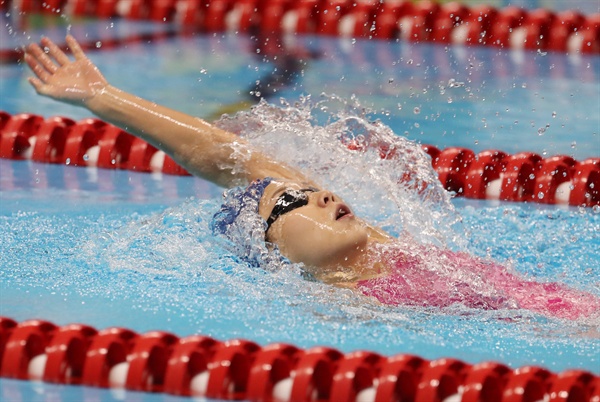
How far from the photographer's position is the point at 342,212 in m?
2.84

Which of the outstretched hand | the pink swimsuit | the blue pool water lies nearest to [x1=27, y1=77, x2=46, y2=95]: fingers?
the outstretched hand

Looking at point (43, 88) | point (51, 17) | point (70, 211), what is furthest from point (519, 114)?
point (51, 17)

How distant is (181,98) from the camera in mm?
5188

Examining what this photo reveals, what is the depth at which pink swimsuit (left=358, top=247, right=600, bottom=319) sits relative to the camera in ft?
9.18

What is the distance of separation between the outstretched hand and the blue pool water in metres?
0.47

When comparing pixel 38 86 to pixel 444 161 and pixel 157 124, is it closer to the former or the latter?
pixel 157 124

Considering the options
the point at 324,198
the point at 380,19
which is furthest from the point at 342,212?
the point at 380,19

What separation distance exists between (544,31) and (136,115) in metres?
3.67

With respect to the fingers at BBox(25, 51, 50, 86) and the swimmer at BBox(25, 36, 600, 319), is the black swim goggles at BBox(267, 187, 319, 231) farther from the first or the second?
the fingers at BBox(25, 51, 50, 86)

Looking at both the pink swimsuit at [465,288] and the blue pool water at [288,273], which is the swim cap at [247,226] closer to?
the blue pool water at [288,273]

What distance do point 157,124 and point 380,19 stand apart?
3.51 meters

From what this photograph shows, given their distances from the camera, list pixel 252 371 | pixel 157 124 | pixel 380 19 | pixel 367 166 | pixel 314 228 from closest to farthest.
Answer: pixel 252 371
pixel 314 228
pixel 157 124
pixel 367 166
pixel 380 19

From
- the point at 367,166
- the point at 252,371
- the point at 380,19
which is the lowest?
the point at 252,371

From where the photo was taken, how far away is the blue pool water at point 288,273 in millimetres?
2672
